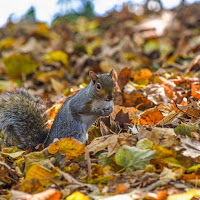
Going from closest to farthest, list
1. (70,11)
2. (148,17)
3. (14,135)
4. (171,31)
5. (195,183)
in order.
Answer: (195,183) < (14,135) < (171,31) < (148,17) < (70,11)

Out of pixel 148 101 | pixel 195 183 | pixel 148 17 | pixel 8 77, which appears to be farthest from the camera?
pixel 148 17

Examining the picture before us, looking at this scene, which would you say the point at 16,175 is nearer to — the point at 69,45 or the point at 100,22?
the point at 69,45

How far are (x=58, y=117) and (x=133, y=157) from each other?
99cm

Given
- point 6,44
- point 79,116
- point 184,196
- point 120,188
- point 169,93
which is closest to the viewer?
point 184,196

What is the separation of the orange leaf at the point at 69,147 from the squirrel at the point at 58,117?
1.45 ft

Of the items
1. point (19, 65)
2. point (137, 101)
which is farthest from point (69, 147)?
point (19, 65)

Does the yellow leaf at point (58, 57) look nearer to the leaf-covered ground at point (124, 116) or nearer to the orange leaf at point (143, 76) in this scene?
the leaf-covered ground at point (124, 116)

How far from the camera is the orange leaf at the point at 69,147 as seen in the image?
6.31ft

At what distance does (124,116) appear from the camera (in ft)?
7.57

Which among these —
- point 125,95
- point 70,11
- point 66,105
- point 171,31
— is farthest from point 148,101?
point 70,11

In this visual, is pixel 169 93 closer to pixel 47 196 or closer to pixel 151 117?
pixel 151 117

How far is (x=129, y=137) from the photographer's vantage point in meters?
2.02

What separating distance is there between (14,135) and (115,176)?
1.10m

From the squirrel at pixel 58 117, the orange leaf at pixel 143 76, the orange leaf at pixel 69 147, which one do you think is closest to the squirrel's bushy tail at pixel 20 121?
the squirrel at pixel 58 117
